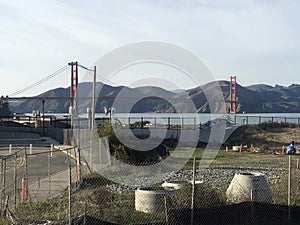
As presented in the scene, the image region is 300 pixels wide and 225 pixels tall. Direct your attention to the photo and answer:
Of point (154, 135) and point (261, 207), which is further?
point (154, 135)

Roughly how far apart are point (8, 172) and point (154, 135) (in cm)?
2360

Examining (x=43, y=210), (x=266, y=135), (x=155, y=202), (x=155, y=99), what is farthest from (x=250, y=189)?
(x=155, y=99)

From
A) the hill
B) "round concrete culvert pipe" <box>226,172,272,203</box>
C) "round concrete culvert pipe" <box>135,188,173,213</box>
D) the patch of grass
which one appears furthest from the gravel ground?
the hill

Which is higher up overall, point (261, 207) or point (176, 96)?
point (176, 96)

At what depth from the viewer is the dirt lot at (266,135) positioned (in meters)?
43.1

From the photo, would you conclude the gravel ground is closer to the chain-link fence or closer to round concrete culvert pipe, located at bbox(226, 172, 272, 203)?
the chain-link fence

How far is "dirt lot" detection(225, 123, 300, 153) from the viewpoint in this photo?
1697 inches

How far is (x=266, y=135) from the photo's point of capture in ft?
152

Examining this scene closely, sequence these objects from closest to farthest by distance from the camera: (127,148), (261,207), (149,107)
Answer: (261,207) → (127,148) → (149,107)

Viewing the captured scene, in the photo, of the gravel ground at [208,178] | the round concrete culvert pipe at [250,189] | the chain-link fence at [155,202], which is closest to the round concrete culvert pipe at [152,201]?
the chain-link fence at [155,202]

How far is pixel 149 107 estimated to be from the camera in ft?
282

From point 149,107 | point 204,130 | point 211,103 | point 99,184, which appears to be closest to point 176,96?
point 204,130

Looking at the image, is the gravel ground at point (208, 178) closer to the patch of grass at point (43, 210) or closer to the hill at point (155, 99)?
the patch of grass at point (43, 210)

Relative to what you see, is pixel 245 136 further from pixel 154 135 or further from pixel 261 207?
pixel 261 207
